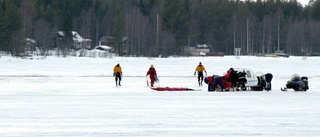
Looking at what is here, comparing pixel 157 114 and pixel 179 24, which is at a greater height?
pixel 179 24

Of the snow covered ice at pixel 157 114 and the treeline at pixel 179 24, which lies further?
the treeline at pixel 179 24

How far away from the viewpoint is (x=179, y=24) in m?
107

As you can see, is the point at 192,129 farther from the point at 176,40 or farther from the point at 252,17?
the point at 252,17

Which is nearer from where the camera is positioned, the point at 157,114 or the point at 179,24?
the point at 157,114

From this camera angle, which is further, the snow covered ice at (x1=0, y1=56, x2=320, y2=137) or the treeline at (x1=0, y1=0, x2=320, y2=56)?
the treeline at (x1=0, y1=0, x2=320, y2=56)

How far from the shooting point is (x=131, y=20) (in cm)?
10600

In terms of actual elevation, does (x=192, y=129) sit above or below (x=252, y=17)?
below

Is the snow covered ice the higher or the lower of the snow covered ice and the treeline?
the lower

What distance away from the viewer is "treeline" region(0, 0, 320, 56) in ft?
319

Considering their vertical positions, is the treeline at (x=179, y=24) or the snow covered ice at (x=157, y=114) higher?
the treeline at (x=179, y=24)

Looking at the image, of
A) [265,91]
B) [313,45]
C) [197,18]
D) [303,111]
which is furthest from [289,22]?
[303,111]

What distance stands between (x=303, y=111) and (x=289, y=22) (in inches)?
4173

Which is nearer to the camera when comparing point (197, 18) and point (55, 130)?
point (55, 130)

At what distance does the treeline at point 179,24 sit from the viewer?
97.2m
